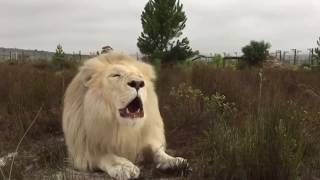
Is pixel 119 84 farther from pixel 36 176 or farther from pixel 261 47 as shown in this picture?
pixel 261 47

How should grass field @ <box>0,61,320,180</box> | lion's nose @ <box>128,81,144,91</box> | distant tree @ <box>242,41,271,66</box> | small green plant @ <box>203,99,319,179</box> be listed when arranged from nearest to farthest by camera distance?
small green plant @ <box>203,99,319,179</box>, grass field @ <box>0,61,320,180</box>, lion's nose @ <box>128,81,144,91</box>, distant tree @ <box>242,41,271,66</box>

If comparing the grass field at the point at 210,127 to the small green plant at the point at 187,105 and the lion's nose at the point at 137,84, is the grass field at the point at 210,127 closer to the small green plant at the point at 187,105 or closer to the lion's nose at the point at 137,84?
the small green plant at the point at 187,105

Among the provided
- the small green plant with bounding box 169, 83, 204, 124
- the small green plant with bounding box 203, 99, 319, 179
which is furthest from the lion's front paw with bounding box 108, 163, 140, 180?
the small green plant with bounding box 169, 83, 204, 124

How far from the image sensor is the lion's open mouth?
4.96m

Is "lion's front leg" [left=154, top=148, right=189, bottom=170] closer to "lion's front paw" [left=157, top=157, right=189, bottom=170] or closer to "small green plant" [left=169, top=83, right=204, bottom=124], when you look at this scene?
"lion's front paw" [left=157, top=157, right=189, bottom=170]

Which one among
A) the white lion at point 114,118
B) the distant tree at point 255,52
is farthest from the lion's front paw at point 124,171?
the distant tree at point 255,52

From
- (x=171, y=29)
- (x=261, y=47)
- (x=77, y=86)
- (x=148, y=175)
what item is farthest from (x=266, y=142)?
(x=261, y=47)

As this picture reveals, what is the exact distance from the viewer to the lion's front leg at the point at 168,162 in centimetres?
500

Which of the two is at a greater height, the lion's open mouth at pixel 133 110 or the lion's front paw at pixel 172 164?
the lion's open mouth at pixel 133 110

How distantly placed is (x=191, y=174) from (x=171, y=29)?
18932mm

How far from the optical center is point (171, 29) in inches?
928

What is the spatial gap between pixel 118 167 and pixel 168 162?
438mm

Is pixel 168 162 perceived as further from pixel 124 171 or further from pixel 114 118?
pixel 114 118

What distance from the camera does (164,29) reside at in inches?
924
